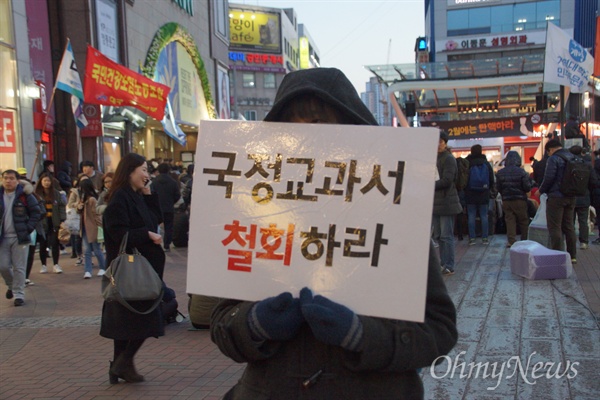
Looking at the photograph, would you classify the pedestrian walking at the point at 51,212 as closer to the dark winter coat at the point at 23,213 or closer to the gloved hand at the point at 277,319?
the dark winter coat at the point at 23,213

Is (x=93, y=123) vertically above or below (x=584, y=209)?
above

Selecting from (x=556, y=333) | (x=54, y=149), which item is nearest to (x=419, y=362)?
(x=556, y=333)

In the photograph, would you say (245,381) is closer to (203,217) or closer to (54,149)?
(203,217)

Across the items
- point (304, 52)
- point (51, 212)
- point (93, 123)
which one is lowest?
point (51, 212)

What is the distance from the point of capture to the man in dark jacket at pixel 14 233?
8562 mm

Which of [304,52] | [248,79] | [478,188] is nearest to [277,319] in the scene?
[478,188]

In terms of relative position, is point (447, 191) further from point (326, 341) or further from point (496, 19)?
point (496, 19)

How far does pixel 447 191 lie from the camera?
29.1ft

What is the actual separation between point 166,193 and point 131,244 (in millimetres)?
8187

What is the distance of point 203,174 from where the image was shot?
193cm

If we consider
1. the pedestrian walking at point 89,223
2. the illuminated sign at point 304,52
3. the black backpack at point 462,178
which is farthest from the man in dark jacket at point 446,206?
the illuminated sign at point 304,52

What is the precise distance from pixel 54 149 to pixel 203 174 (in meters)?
18.6

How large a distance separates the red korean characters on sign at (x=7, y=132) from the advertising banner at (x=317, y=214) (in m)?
14.1

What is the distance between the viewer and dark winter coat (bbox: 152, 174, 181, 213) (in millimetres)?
13250
